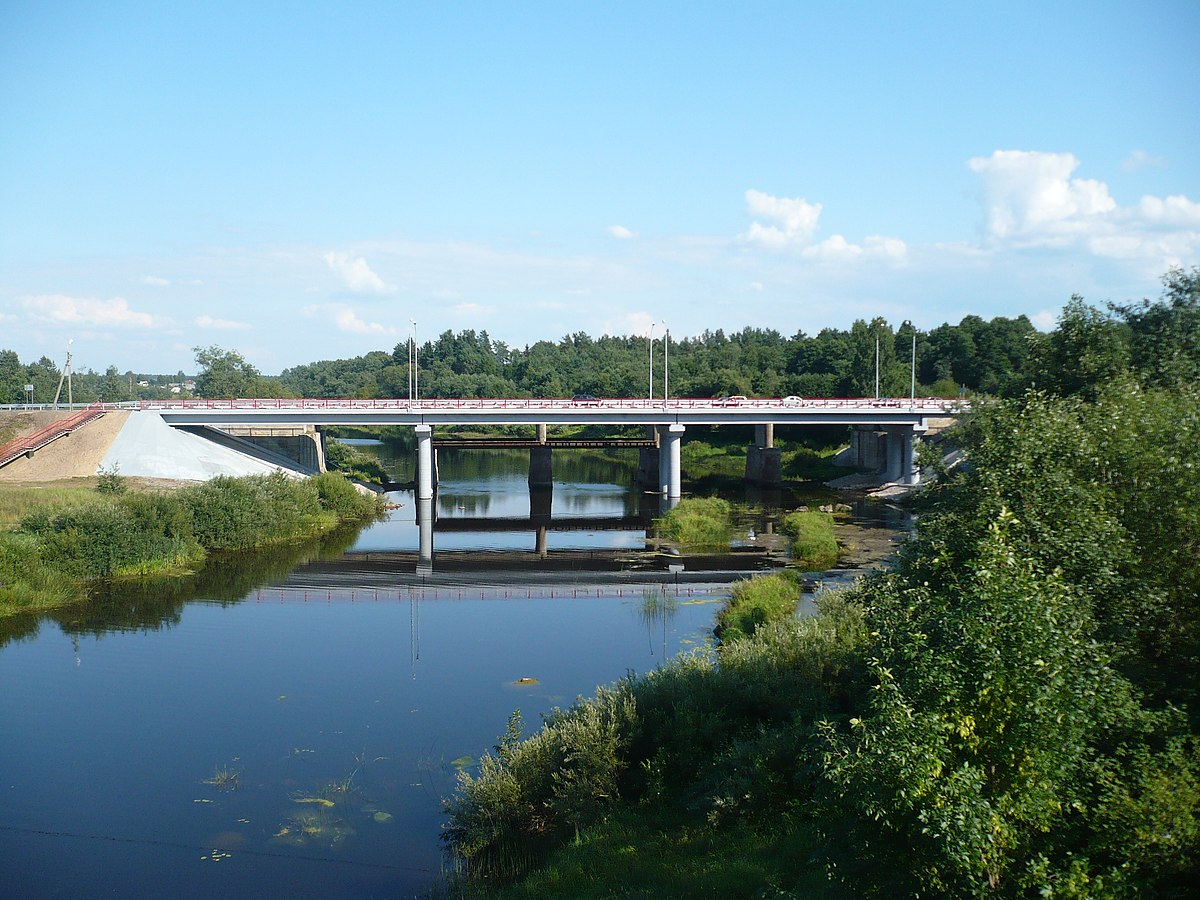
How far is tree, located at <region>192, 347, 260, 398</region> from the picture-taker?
148 metres

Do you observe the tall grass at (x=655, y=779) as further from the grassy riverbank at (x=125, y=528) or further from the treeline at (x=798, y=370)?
the treeline at (x=798, y=370)

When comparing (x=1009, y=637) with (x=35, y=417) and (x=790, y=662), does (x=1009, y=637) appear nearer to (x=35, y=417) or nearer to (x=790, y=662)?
(x=790, y=662)

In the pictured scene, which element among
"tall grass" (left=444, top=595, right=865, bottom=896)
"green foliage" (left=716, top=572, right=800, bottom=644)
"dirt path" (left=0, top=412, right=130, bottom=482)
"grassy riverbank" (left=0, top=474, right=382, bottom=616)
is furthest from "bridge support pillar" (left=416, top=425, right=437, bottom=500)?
"tall grass" (left=444, top=595, right=865, bottom=896)

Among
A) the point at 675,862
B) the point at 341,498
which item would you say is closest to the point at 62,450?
the point at 341,498

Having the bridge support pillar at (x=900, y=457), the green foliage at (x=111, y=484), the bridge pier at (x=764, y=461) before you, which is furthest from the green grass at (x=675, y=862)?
the bridge pier at (x=764, y=461)

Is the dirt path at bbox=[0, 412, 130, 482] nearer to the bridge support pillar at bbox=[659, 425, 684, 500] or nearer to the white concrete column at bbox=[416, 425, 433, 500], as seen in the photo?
the white concrete column at bbox=[416, 425, 433, 500]

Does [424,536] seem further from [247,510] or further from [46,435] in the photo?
[46,435]

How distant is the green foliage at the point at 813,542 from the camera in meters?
49.3

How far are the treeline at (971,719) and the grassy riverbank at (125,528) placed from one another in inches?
1134

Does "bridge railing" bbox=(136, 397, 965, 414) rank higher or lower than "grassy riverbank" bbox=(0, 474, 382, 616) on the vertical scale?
higher

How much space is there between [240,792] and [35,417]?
60.1 metres

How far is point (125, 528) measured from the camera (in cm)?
4638

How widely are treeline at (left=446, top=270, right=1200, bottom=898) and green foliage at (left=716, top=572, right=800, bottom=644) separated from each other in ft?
19.5

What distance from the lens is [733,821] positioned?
18.1m
